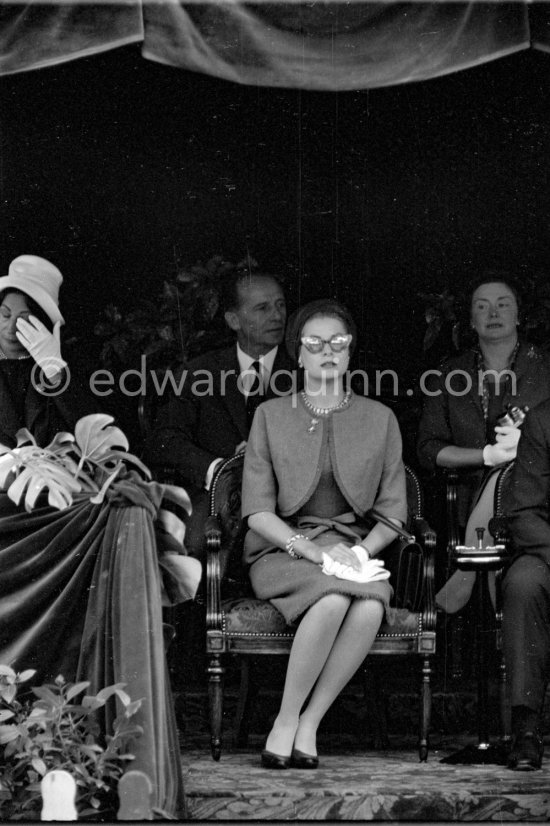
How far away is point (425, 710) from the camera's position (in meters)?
7.44

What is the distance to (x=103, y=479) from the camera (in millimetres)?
7422

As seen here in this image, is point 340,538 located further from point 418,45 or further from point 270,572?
point 418,45

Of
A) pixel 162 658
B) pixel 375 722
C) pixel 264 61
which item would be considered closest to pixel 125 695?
pixel 162 658

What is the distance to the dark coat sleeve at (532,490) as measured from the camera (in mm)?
7570

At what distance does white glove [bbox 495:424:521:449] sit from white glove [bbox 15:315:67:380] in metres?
1.99

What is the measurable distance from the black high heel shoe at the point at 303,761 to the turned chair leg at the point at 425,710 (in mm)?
458

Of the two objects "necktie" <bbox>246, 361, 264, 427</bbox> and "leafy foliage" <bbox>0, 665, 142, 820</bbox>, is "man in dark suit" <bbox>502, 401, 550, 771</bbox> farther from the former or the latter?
"leafy foliage" <bbox>0, 665, 142, 820</bbox>

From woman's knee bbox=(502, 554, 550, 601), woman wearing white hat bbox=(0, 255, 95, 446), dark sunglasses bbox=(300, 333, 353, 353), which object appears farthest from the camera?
woman wearing white hat bbox=(0, 255, 95, 446)

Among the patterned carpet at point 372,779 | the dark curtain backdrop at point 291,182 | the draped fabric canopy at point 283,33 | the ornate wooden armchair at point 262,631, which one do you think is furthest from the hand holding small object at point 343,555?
the draped fabric canopy at point 283,33

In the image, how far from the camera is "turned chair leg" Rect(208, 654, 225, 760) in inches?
291

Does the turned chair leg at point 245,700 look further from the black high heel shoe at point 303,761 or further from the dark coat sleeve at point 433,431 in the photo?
the dark coat sleeve at point 433,431

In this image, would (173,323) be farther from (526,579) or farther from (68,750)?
(68,750)

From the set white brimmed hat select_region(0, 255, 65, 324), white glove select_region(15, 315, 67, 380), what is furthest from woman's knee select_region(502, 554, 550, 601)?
white brimmed hat select_region(0, 255, 65, 324)

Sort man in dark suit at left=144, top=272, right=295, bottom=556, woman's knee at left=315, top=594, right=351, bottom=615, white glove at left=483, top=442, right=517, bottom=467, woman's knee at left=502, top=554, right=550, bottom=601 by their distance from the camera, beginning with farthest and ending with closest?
man in dark suit at left=144, top=272, right=295, bottom=556 < white glove at left=483, top=442, right=517, bottom=467 < woman's knee at left=502, top=554, right=550, bottom=601 < woman's knee at left=315, top=594, right=351, bottom=615
